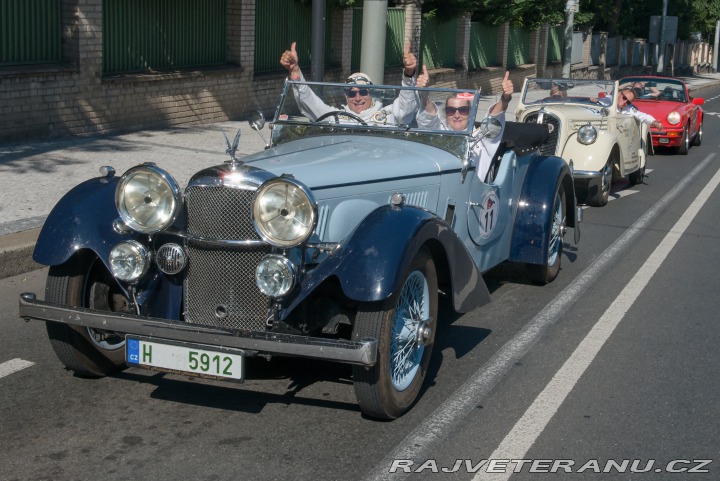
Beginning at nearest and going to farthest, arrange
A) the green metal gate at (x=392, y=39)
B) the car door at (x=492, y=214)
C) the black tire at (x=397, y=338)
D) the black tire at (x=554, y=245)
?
the black tire at (x=397, y=338), the car door at (x=492, y=214), the black tire at (x=554, y=245), the green metal gate at (x=392, y=39)

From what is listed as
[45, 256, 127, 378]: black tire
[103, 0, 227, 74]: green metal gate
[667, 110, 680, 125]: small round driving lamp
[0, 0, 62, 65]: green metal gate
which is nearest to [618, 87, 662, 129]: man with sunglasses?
[667, 110, 680, 125]: small round driving lamp

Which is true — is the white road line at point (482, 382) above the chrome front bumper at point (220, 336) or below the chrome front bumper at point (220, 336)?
below

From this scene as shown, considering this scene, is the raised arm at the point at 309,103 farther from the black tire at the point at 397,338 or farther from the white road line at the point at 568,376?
the white road line at the point at 568,376

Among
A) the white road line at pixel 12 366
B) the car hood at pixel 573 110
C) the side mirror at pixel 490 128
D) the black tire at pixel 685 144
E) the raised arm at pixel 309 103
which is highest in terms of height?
the raised arm at pixel 309 103

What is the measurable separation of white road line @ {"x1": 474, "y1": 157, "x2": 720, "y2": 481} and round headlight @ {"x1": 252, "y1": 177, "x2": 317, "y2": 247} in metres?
1.33

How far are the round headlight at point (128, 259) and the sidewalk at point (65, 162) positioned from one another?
2.88m

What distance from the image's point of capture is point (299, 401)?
5105 mm

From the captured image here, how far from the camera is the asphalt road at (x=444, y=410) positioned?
14.3 feet

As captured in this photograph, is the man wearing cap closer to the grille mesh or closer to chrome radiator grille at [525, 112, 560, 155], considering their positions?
the grille mesh

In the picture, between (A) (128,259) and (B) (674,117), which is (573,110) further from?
(A) (128,259)

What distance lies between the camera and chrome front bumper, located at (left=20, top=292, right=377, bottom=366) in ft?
14.2

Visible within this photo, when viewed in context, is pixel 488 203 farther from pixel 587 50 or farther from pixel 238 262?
pixel 587 50

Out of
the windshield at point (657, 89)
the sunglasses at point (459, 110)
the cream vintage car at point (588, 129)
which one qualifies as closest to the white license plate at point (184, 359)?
the sunglasses at point (459, 110)

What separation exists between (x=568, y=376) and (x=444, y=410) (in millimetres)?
934
